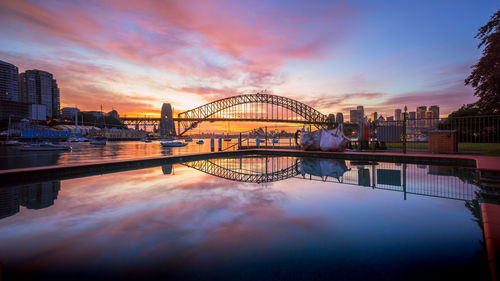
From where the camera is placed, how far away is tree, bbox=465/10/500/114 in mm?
8109

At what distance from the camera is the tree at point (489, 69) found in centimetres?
811

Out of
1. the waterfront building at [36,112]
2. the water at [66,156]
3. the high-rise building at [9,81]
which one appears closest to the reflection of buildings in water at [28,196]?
the water at [66,156]

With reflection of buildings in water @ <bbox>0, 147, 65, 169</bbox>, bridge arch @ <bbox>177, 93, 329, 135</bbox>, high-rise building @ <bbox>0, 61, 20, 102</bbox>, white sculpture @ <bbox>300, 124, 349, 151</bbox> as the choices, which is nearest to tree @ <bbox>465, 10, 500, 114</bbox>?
white sculpture @ <bbox>300, 124, 349, 151</bbox>

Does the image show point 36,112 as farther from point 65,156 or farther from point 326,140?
point 326,140

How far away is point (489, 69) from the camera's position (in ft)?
27.6

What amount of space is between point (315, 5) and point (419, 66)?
11.9 meters

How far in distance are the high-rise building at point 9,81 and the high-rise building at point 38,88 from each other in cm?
252

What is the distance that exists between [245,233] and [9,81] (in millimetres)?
137123

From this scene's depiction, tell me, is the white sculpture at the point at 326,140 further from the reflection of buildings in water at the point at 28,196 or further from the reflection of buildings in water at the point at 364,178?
the reflection of buildings in water at the point at 28,196

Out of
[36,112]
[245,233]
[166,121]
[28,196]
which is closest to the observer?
[245,233]

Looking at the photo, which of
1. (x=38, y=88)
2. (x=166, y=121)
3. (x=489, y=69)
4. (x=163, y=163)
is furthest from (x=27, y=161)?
(x=38, y=88)

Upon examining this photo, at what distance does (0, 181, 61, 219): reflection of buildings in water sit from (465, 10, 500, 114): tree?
46.1 feet

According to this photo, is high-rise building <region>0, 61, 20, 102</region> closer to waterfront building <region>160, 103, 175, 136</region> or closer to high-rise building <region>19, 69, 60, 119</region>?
high-rise building <region>19, 69, 60, 119</region>

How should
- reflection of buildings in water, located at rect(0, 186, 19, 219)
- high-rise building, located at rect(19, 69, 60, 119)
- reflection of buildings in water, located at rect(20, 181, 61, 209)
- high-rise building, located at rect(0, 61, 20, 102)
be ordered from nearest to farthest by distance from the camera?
reflection of buildings in water, located at rect(0, 186, 19, 219) → reflection of buildings in water, located at rect(20, 181, 61, 209) → high-rise building, located at rect(0, 61, 20, 102) → high-rise building, located at rect(19, 69, 60, 119)
